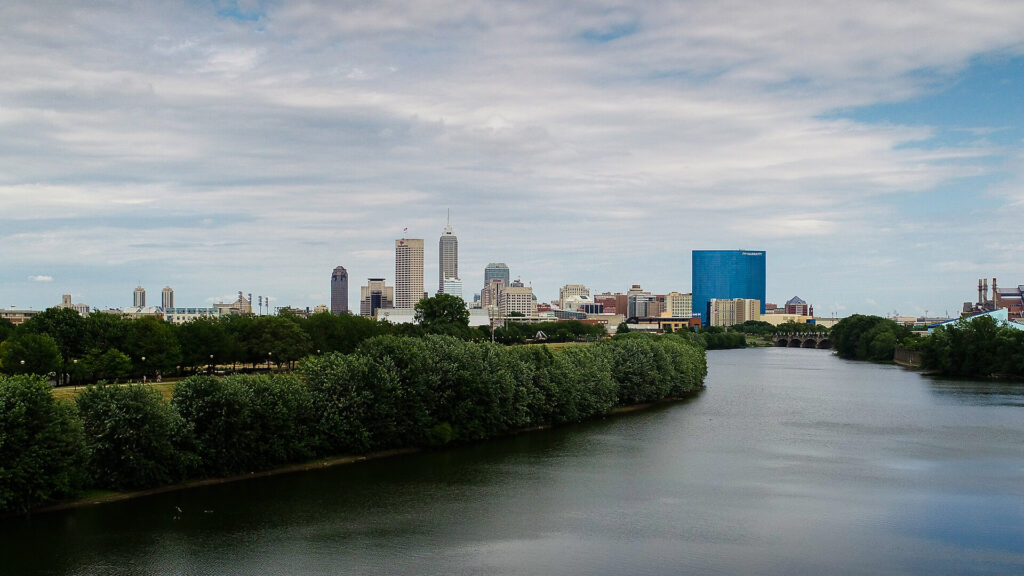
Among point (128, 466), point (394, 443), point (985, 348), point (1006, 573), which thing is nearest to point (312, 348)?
point (394, 443)

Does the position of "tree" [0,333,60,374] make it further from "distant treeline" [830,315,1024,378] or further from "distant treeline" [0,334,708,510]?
"distant treeline" [830,315,1024,378]

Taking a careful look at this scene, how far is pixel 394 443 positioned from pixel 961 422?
1412 inches

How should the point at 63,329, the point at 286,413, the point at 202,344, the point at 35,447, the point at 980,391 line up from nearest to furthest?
1. the point at 35,447
2. the point at 286,413
3. the point at 63,329
4. the point at 202,344
5. the point at 980,391

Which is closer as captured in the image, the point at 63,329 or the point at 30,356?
the point at 30,356

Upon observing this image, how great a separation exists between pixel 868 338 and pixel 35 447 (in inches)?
5050

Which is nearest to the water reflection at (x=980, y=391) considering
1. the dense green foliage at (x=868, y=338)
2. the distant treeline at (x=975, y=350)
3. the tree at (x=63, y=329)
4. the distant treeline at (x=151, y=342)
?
the distant treeline at (x=975, y=350)

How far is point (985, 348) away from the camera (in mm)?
94438

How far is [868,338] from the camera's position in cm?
13725

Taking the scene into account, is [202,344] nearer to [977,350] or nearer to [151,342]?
[151,342]

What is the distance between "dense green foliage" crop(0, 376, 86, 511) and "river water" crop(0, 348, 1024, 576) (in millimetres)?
1061

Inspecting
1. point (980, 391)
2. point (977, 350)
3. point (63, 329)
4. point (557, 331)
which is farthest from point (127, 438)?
point (557, 331)

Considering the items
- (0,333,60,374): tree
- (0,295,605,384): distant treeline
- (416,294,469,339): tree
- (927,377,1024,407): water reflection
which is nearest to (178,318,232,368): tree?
(0,295,605,384): distant treeline

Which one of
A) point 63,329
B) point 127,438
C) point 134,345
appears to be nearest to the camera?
point 127,438

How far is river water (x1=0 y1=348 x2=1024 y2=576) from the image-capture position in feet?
87.2
